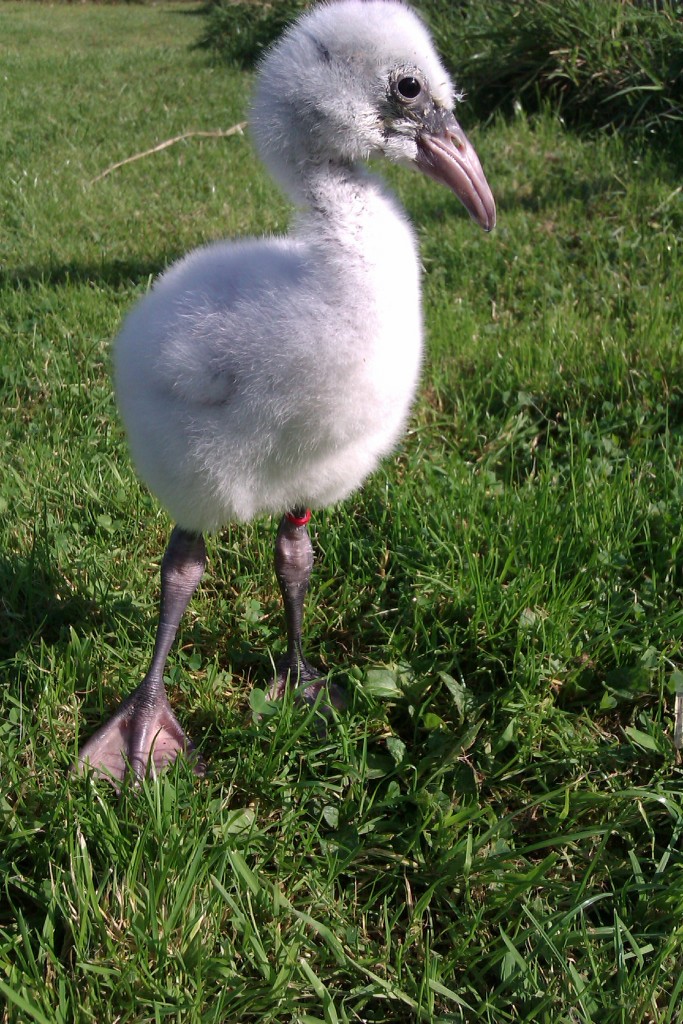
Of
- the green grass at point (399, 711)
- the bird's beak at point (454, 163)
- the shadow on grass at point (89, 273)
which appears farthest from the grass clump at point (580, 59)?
the bird's beak at point (454, 163)

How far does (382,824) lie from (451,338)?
234 cm

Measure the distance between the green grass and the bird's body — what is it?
572 millimetres

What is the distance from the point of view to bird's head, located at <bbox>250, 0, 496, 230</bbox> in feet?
5.89

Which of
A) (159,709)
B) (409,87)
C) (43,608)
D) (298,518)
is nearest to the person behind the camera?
(409,87)

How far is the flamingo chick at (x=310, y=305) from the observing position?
1738mm

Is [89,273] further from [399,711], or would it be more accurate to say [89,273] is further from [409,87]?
[399,711]

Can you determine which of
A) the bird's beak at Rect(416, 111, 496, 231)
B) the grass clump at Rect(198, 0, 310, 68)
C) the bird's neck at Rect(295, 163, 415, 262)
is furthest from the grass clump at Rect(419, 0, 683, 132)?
the bird's neck at Rect(295, 163, 415, 262)

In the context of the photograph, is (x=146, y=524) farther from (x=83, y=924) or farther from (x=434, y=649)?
(x=83, y=924)

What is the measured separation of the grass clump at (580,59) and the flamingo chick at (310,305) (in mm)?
4504

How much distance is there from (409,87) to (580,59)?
17.2 feet

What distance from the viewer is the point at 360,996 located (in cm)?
170

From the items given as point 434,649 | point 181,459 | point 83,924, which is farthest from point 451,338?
point 83,924

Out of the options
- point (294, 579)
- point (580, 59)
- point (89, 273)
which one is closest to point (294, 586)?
point (294, 579)

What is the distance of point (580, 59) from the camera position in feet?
20.7
